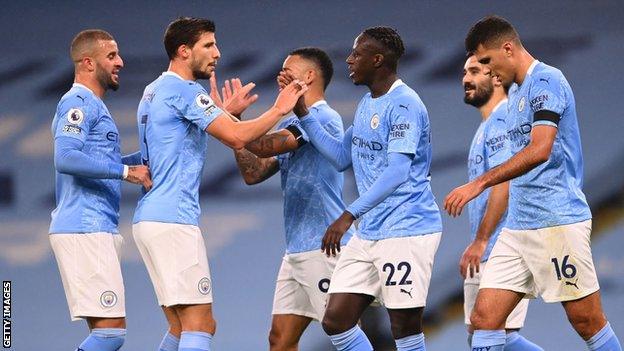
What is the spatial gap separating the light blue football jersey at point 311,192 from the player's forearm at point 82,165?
1.00 m

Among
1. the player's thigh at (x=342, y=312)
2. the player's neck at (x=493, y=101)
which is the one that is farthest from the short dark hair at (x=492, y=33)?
the player's thigh at (x=342, y=312)

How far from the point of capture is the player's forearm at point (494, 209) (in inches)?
255

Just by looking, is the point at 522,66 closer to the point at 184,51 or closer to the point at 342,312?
the point at 342,312

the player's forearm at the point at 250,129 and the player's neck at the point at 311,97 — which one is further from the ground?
the player's neck at the point at 311,97

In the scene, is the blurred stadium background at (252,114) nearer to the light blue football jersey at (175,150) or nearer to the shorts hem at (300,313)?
the shorts hem at (300,313)

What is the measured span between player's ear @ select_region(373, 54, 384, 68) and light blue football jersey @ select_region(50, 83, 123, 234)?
142cm

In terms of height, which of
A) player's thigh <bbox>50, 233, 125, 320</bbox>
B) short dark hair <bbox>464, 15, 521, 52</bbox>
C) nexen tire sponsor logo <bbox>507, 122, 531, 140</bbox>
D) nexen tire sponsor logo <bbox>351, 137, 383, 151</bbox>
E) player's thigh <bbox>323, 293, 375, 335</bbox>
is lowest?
player's thigh <bbox>323, 293, 375, 335</bbox>

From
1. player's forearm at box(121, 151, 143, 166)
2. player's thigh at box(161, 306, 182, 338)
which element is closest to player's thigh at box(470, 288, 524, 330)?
player's thigh at box(161, 306, 182, 338)

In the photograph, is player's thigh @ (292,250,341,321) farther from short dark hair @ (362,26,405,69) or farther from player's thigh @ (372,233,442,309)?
short dark hair @ (362,26,405,69)

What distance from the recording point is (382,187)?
5867mm

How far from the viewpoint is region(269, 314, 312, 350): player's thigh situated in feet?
21.7

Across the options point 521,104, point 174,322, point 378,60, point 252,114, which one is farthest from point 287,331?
point 252,114

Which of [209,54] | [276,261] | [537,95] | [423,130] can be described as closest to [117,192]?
[209,54]

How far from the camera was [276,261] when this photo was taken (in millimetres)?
9336
